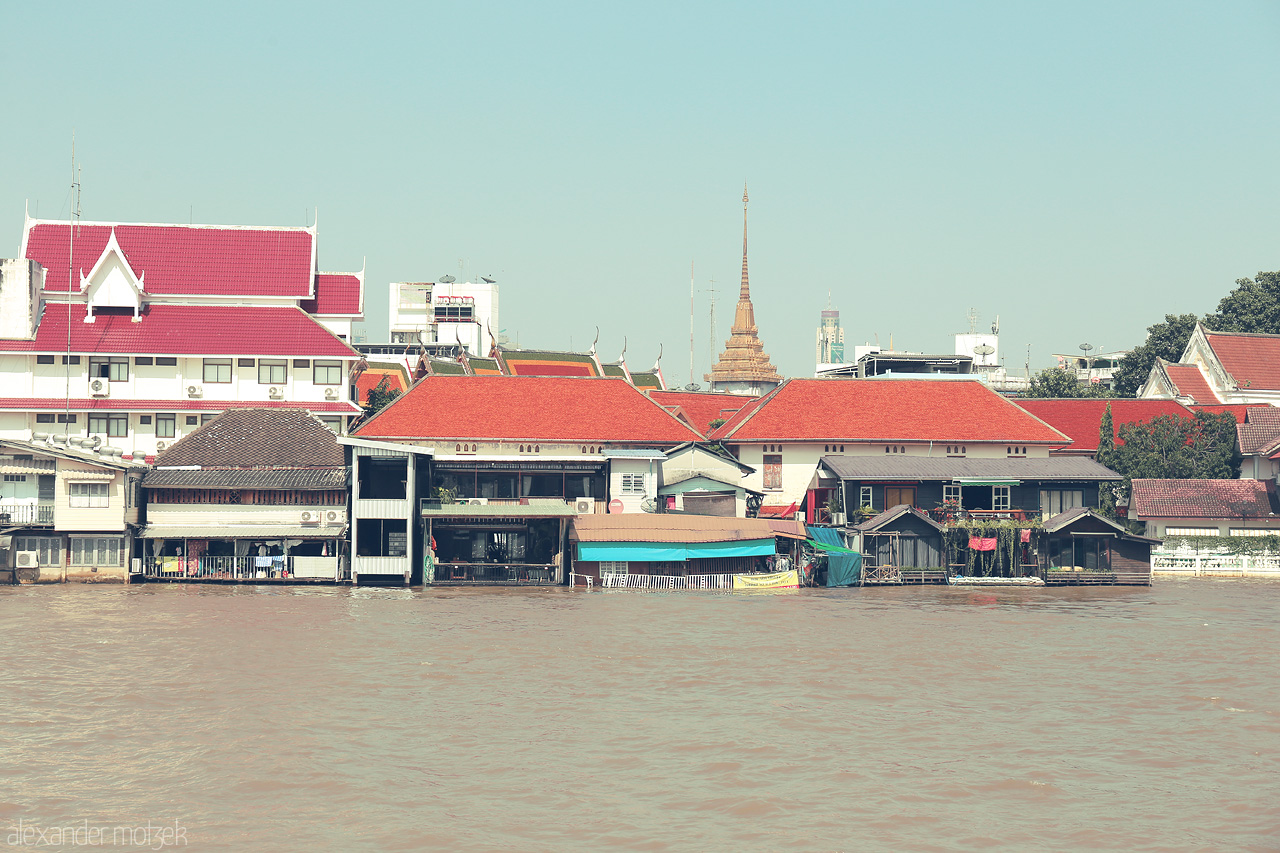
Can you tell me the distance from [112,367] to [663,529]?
26.5m

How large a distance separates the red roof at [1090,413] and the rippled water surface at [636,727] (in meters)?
25.4

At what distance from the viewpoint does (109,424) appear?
54.1m

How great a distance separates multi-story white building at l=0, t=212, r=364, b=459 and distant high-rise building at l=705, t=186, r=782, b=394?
55.5 metres

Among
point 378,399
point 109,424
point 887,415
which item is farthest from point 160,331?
point 887,415

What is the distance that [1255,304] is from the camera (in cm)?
8162

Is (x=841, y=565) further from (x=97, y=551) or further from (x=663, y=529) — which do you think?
(x=97, y=551)

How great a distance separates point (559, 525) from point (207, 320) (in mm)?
21361

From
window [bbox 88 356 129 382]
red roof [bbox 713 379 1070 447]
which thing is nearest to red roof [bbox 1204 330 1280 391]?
red roof [bbox 713 379 1070 447]

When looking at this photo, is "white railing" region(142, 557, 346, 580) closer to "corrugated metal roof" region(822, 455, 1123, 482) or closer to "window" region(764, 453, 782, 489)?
"window" region(764, 453, 782, 489)

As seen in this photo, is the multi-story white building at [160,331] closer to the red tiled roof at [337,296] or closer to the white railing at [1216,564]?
the red tiled roof at [337,296]

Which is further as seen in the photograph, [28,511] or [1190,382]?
[1190,382]

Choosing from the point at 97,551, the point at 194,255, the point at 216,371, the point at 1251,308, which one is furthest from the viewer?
the point at 1251,308

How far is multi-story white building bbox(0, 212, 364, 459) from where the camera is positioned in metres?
53.7

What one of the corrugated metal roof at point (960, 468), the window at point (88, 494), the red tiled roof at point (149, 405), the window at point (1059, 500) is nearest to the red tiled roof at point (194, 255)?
the red tiled roof at point (149, 405)
